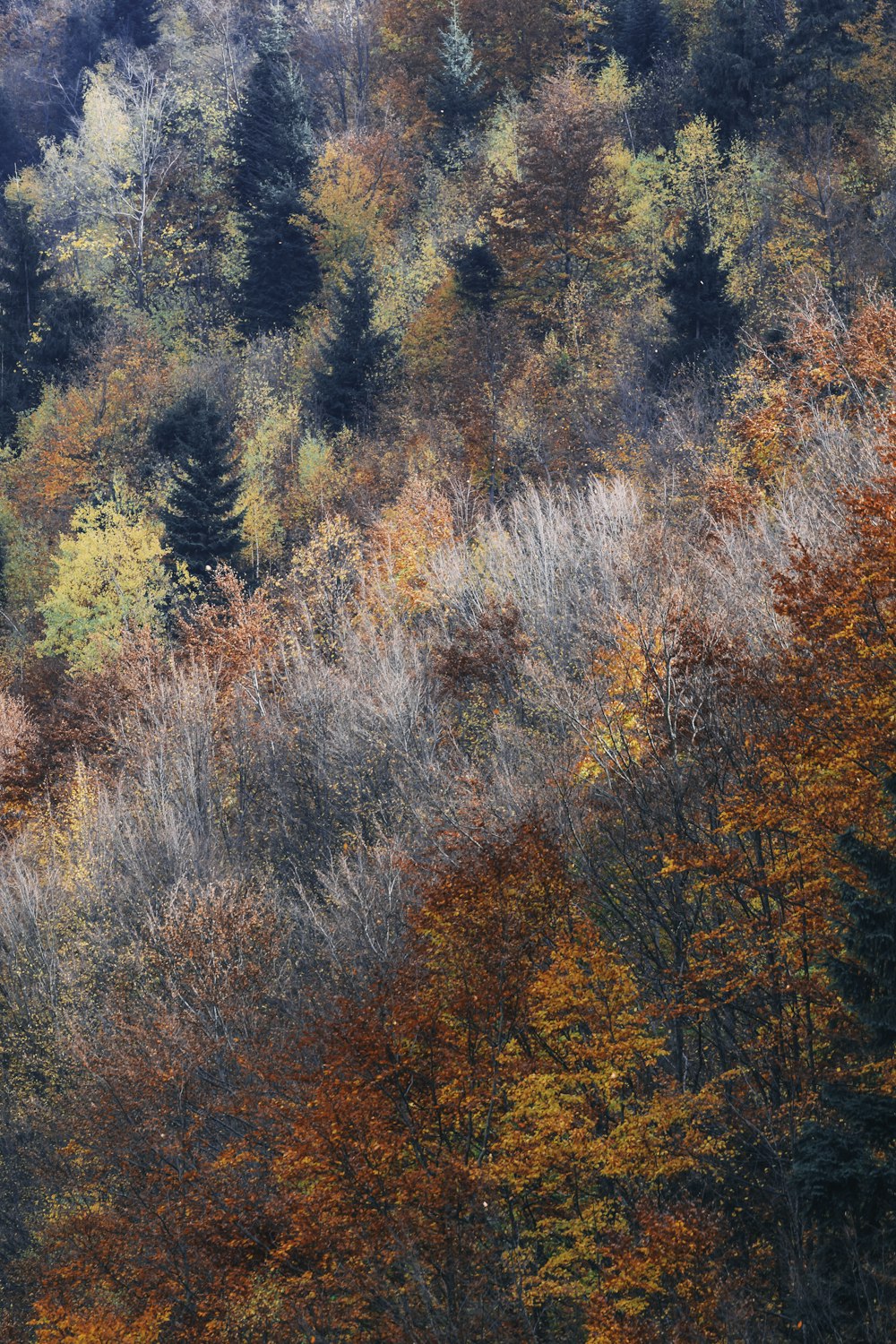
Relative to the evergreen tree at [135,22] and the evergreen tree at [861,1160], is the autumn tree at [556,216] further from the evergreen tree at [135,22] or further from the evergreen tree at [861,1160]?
the evergreen tree at [861,1160]

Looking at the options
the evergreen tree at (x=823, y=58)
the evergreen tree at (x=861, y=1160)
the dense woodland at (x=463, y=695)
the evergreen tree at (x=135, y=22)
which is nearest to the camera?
the evergreen tree at (x=861, y=1160)

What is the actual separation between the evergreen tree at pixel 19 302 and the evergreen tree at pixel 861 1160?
180 ft

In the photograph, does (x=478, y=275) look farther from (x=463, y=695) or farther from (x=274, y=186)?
(x=463, y=695)

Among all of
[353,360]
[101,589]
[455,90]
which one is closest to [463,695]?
[101,589]

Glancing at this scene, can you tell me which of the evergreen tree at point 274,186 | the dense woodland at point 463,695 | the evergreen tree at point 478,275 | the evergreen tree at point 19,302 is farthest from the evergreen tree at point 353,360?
the evergreen tree at point 19,302

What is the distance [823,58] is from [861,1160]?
5044 centimetres

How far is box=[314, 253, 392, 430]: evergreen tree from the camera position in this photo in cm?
5203

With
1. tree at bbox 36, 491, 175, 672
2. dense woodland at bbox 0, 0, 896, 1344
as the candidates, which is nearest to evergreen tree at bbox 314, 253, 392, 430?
dense woodland at bbox 0, 0, 896, 1344

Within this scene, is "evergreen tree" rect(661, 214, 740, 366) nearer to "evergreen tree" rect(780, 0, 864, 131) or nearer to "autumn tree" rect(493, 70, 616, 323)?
"autumn tree" rect(493, 70, 616, 323)

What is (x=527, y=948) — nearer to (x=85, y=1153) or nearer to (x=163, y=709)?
(x=85, y=1153)

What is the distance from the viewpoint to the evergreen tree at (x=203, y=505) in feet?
149

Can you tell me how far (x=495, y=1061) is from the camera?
20.2 meters

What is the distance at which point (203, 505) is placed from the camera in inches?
1799

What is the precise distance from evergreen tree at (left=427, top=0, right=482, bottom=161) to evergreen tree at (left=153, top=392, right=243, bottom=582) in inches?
1117
